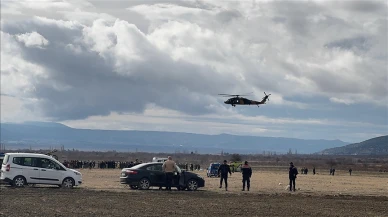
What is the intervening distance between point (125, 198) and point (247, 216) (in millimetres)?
7449

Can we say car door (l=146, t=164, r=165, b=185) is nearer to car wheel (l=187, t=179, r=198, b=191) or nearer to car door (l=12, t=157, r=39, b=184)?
car wheel (l=187, t=179, r=198, b=191)

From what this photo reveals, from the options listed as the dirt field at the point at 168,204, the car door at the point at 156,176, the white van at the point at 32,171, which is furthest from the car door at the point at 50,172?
the car door at the point at 156,176

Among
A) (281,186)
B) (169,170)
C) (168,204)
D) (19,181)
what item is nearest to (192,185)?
(169,170)

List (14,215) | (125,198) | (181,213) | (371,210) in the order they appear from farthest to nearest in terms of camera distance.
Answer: (125,198) → (371,210) → (181,213) → (14,215)

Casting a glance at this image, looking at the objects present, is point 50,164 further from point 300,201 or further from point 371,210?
point 371,210

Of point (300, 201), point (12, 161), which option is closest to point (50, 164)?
point (12, 161)

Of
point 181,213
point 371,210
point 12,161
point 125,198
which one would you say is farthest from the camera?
point 12,161

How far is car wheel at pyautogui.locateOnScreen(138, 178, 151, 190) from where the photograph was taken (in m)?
32.6

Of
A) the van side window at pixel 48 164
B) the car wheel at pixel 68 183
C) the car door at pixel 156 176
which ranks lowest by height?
the car wheel at pixel 68 183

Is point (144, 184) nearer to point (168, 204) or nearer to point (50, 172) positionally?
point (50, 172)

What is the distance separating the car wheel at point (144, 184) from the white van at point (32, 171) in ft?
11.1

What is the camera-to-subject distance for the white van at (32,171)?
103ft

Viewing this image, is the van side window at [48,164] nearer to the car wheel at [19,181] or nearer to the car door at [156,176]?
the car wheel at [19,181]

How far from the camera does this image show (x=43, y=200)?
81.1 feet
